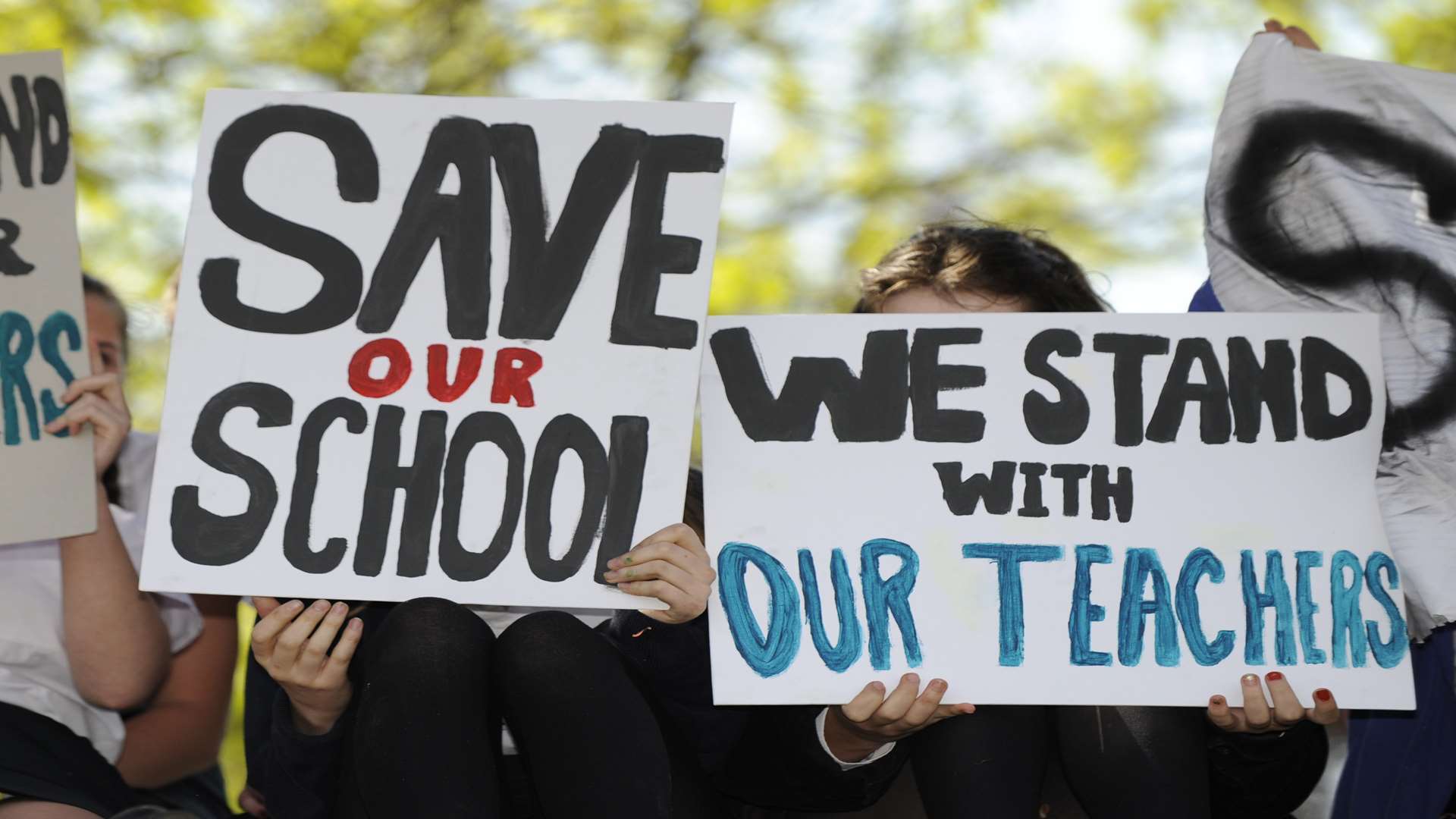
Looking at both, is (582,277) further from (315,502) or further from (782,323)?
(315,502)

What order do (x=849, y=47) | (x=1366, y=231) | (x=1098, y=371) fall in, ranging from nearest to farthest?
(x=1098, y=371) < (x=1366, y=231) < (x=849, y=47)

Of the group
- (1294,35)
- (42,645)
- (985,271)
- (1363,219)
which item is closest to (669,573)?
(985,271)

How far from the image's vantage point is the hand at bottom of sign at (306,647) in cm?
164

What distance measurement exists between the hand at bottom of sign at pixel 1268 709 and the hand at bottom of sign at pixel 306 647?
995 millimetres

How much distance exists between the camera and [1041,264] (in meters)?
2.12

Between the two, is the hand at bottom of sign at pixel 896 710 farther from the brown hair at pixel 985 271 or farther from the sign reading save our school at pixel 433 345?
the brown hair at pixel 985 271

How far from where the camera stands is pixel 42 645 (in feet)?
6.51

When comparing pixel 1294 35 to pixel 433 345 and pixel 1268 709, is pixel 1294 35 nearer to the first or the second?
pixel 1268 709

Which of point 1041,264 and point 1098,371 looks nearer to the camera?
point 1098,371

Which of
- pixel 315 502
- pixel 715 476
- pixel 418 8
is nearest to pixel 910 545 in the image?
pixel 715 476

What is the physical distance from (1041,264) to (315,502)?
1.07 metres

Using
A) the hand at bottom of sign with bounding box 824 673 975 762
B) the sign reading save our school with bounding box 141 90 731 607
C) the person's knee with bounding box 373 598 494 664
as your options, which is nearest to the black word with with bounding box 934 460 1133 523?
the hand at bottom of sign with bounding box 824 673 975 762

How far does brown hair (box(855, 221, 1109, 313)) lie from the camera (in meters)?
2.07

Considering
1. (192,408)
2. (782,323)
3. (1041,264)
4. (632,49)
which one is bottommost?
(192,408)
